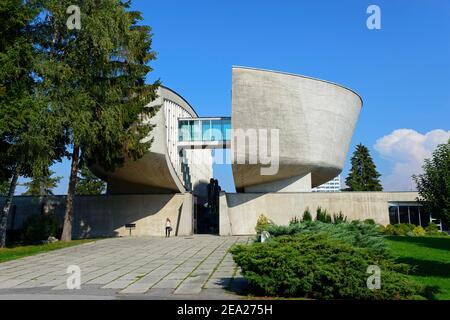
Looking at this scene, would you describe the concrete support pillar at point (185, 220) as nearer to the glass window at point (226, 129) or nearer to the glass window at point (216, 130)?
the glass window at point (216, 130)

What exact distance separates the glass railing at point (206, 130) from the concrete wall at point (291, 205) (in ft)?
17.0

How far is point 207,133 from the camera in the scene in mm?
33719

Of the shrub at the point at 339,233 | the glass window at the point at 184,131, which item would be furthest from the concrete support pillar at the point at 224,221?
the shrub at the point at 339,233

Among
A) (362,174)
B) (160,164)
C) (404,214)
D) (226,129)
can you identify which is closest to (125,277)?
(160,164)

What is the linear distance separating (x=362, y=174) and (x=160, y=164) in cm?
3912

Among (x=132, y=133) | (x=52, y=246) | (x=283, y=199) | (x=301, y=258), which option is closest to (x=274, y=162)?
(x=283, y=199)

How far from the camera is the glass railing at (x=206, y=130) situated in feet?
111

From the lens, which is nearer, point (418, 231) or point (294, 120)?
point (418, 231)

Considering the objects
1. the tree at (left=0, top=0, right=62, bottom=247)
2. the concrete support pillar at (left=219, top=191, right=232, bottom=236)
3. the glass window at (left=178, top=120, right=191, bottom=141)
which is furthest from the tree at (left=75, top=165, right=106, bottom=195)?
the tree at (left=0, top=0, right=62, bottom=247)

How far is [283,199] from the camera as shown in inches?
1229

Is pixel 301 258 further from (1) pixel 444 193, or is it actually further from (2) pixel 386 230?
(2) pixel 386 230

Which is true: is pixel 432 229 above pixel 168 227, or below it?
below

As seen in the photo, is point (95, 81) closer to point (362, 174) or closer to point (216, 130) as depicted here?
point (216, 130)
